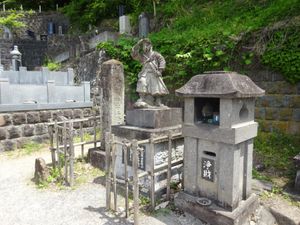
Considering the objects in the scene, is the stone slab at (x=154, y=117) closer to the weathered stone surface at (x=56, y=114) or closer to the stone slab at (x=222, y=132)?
the stone slab at (x=222, y=132)

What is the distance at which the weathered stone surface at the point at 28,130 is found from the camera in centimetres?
→ 850

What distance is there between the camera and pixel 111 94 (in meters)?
6.97

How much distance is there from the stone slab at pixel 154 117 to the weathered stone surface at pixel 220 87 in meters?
1.05

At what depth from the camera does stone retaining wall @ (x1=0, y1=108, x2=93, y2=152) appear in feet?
26.3

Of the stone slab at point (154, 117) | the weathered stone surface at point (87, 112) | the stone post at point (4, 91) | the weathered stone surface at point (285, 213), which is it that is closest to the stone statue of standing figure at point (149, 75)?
the stone slab at point (154, 117)

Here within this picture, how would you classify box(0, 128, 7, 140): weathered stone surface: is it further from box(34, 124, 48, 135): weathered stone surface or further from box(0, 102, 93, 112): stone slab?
box(34, 124, 48, 135): weathered stone surface

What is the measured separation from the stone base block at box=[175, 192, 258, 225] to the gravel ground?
164 millimetres

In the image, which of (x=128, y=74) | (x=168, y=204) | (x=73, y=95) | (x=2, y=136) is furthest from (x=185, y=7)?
(x=168, y=204)

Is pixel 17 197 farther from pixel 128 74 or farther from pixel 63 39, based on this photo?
pixel 63 39

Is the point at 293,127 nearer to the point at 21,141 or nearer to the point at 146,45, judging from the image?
the point at 146,45

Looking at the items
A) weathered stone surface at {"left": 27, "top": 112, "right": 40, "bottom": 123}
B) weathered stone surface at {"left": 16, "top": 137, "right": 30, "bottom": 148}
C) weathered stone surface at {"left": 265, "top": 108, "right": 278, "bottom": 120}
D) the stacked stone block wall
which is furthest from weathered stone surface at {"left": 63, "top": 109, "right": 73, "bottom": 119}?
weathered stone surface at {"left": 265, "top": 108, "right": 278, "bottom": 120}

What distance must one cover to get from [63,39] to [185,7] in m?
13.4

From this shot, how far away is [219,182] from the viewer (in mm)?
4004

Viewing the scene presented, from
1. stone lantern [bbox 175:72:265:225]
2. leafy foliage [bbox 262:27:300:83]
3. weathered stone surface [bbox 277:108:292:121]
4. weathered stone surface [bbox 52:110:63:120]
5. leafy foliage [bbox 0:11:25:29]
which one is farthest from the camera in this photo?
leafy foliage [bbox 0:11:25:29]
